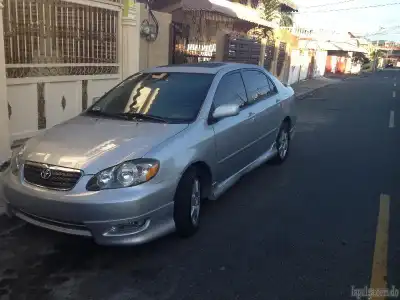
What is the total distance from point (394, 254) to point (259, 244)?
1.22 meters

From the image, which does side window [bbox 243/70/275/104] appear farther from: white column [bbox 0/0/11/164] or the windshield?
white column [bbox 0/0/11/164]

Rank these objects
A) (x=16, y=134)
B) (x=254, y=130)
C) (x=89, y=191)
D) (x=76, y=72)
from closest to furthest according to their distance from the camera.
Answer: (x=89, y=191) → (x=254, y=130) → (x=16, y=134) → (x=76, y=72)

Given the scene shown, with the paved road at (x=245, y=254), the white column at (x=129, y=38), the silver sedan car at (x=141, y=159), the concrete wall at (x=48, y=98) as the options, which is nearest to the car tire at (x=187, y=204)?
the silver sedan car at (x=141, y=159)

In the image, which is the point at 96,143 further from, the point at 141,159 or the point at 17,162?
the point at 17,162

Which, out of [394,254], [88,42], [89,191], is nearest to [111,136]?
[89,191]

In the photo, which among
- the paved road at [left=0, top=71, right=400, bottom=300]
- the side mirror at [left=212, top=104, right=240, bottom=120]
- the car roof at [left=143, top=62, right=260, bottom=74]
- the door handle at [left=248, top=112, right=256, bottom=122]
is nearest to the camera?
the paved road at [left=0, top=71, right=400, bottom=300]

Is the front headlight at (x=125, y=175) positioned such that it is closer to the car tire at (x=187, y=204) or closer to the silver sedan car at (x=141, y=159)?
the silver sedan car at (x=141, y=159)

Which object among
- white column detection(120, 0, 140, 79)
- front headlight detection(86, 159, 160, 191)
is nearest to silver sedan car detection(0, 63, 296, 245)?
front headlight detection(86, 159, 160, 191)

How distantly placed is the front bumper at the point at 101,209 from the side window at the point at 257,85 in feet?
7.86

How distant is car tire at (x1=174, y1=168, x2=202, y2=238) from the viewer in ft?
13.0

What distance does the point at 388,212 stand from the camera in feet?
16.3

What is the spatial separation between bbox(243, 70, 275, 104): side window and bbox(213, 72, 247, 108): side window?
18cm

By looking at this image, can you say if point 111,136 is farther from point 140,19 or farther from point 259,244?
point 140,19

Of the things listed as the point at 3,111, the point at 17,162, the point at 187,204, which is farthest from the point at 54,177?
the point at 3,111
